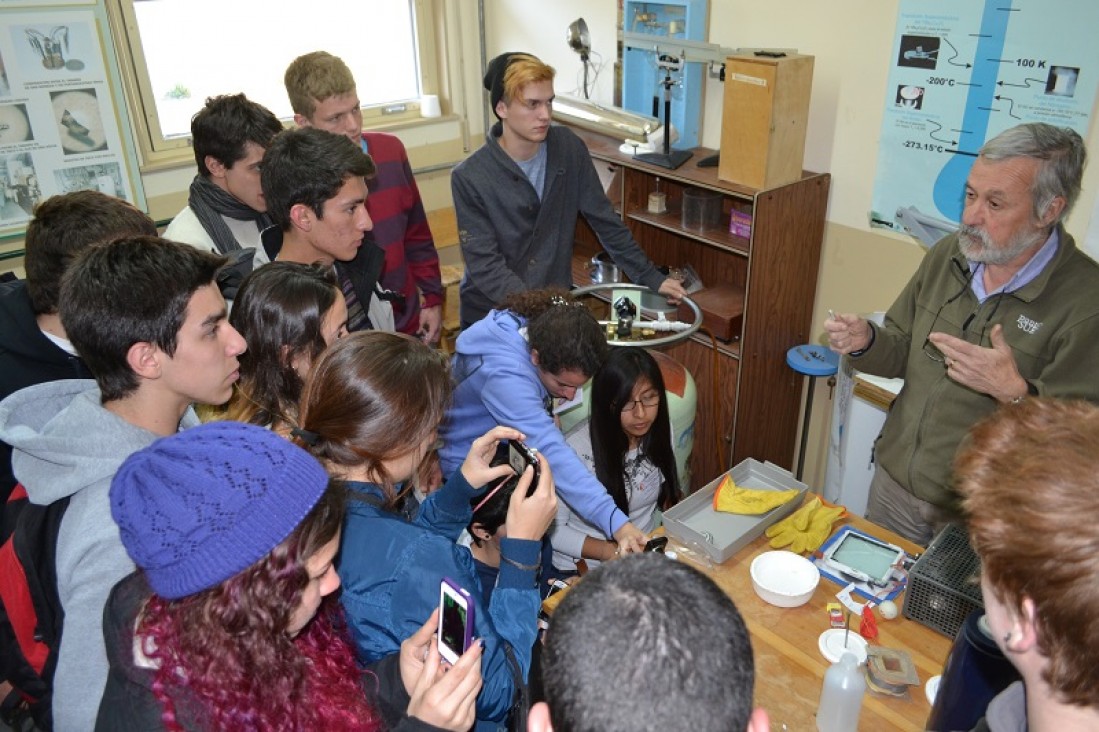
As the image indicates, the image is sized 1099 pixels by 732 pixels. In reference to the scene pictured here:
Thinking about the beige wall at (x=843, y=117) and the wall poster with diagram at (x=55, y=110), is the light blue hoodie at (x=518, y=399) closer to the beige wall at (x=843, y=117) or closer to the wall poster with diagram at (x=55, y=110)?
the beige wall at (x=843, y=117)

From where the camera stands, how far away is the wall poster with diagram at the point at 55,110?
3041 millimetres

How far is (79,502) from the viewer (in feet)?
4.26

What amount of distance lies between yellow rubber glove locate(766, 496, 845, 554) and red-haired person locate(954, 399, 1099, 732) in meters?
0.96

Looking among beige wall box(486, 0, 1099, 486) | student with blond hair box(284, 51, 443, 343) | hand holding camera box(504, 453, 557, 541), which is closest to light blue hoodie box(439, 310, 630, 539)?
hand holding camera box(504, 453, 557, 541)

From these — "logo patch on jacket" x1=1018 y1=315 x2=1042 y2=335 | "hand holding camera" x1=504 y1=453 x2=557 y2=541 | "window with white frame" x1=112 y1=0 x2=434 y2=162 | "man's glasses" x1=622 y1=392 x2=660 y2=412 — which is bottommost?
"man's glasses" x1=622 y1=392 x2=660 y2=412

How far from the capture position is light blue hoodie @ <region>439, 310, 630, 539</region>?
2.13m

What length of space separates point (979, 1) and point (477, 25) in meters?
2.66

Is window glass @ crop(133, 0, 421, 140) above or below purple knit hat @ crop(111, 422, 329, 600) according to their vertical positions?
above

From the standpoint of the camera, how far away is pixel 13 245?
326 cm

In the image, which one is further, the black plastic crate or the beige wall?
the beige wall

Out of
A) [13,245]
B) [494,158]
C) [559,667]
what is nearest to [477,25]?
[494,158]

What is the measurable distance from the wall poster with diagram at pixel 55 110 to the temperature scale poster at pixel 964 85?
10.4 feet

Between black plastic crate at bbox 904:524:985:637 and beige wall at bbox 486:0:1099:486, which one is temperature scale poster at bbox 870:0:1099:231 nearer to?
beige wall at bbox 486:0:1099:486

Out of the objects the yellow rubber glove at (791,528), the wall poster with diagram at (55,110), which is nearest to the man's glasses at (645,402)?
the yellow rubber glove at (791,528)
